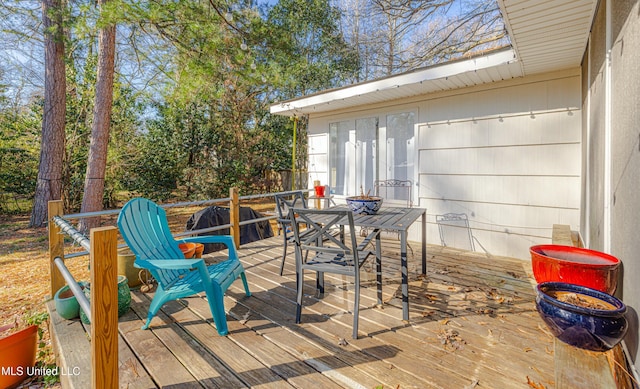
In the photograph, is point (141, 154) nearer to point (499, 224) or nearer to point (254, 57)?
point (254, 57)

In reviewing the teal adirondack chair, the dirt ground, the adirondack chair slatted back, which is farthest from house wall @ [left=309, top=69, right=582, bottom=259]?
the dirt ground

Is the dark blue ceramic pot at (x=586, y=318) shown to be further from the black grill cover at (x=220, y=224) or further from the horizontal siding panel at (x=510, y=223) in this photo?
the black grill cover at (x=220, y=224)

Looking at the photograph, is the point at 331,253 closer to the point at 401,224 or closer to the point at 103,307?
the point at 401,224

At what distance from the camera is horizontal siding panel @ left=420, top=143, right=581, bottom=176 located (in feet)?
12.5

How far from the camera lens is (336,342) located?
2131mm

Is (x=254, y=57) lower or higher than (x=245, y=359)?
higher

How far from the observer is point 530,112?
399 cm

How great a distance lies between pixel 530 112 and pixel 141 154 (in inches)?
375

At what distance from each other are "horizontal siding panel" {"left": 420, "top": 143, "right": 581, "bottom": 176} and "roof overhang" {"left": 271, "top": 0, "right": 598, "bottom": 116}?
958 millimetres

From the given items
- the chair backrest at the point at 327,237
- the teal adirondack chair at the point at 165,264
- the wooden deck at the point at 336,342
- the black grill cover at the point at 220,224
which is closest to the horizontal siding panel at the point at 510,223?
the wooden deck at the point at 336,342

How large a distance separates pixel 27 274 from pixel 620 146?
671cm

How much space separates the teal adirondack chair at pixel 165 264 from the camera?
218cm

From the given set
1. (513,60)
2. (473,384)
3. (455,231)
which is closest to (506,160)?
(455,231)

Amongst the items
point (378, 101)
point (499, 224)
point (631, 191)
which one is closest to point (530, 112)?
point (499, 224)
